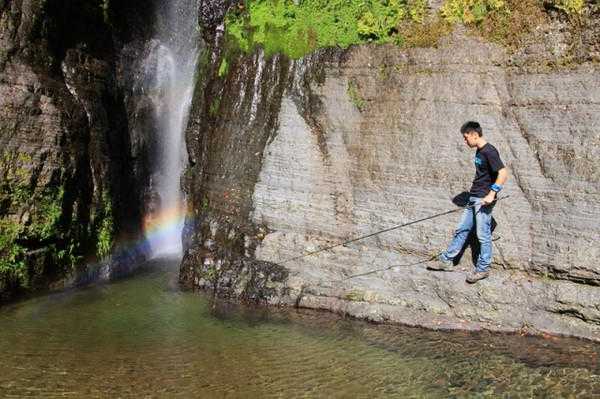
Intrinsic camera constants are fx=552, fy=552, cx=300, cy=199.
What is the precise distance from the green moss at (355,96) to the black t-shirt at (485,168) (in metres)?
2.03

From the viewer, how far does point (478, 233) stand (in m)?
7.34

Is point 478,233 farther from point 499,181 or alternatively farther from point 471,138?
point 471,138

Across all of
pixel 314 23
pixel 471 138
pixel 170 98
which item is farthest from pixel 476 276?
pixel 170 98

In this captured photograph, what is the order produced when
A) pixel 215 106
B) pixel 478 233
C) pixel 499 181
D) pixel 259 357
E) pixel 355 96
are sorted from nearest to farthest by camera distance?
pixel 259 357, pixel 499 181, pixel 478 233, pixel 355 96, pixel 215 106

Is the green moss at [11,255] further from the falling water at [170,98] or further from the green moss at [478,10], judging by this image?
the green moss at [478,10]

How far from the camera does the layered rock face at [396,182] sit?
717 centimetres

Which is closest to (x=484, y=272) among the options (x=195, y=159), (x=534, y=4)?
(x=534, y=4)

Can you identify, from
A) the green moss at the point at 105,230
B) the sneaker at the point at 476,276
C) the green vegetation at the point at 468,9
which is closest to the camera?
the sneaker at the point at 476,276

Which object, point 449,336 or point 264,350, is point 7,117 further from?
point 449,336

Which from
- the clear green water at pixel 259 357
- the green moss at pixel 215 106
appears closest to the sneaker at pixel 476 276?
the clear green water at pixel 259 357

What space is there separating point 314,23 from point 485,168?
3815 millimetres

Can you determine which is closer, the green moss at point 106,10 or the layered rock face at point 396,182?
the layered rock face at point 396,182

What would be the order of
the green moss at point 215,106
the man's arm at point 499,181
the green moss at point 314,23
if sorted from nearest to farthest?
the man's arm at point 499,181 < the green moss at point 314,23 < the green moss at point 215,106

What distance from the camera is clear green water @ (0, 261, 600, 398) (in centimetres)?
566
